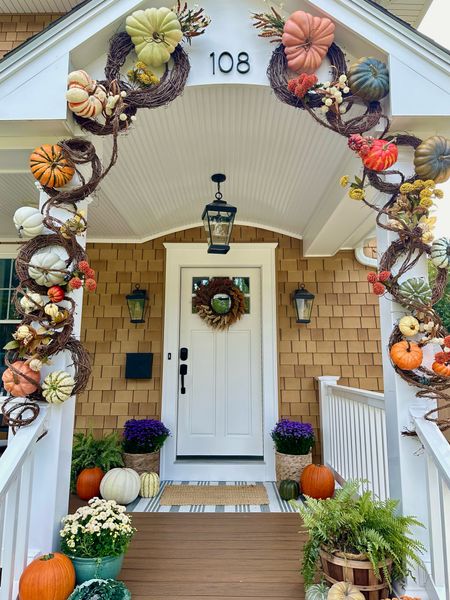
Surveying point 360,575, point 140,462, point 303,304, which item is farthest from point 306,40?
point 140,462

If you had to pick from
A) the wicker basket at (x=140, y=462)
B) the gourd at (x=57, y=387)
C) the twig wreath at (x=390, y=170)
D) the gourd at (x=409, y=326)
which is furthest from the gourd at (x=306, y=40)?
the wicker basket at (x=140, y=462)

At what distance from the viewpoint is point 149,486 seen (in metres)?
3.45

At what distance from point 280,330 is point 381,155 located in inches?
102

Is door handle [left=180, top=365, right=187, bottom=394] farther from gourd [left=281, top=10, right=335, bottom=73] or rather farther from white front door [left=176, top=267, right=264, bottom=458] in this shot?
gourd [left=281, top=10, right=335, bottom=73]

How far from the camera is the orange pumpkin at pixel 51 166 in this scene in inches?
78.2

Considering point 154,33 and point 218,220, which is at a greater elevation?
point 154,33

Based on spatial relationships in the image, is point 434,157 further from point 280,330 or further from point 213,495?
point 213,495

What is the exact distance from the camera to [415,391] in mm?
1896

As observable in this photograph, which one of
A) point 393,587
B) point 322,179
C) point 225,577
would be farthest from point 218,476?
point 322,179

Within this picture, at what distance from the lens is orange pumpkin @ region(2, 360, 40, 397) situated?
185 cm

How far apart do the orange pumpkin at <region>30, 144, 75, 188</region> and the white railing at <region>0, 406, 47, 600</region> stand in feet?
3.58

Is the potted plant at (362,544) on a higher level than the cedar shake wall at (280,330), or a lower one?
lower

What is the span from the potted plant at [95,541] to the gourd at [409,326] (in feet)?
5.25

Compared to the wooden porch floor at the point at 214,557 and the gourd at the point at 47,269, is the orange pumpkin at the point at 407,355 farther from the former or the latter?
the gourd at the point at 47,269
